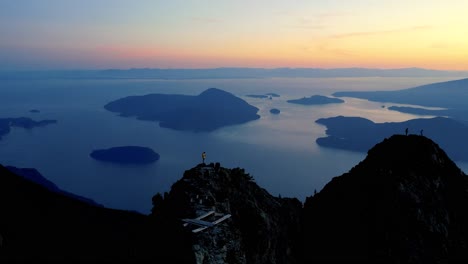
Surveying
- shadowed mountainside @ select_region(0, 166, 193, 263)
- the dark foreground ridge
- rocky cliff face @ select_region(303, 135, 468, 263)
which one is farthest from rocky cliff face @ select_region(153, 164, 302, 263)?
rocky cliff face @ select_region(303, 135, 468, 263)

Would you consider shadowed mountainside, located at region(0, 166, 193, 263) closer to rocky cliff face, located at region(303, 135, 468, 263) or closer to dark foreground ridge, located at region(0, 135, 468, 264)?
dark foreground ridge, located at region(0, 135, 468, 264)

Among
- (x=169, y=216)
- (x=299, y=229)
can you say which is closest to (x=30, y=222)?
(x=169, y=216)

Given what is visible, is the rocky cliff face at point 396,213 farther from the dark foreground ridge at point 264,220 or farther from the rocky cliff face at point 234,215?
the rocky cliff face at point 234,215

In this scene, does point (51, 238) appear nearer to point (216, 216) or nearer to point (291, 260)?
point (216, 216)

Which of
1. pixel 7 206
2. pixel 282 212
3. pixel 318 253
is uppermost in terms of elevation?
pixel 7 206

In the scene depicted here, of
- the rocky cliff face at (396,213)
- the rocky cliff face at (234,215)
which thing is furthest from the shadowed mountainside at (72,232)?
the rocky cliff face at (396,213)

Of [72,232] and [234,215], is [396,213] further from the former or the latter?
[72,232]
